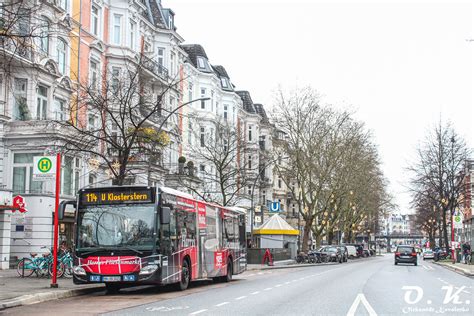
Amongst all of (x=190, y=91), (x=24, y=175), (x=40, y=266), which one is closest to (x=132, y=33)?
(x=24, y=175)

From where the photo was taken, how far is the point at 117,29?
4262cm

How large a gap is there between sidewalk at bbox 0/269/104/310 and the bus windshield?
1.49 metres

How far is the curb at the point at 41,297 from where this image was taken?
15.4 m

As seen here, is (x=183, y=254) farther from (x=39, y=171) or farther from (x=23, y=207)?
(x=23, y=207)

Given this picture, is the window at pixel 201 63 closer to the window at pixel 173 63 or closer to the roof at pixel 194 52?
the roof at pixel 194 52

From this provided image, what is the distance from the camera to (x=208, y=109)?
62.2 metres

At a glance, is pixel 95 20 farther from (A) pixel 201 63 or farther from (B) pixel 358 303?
(B) pixel 358 303

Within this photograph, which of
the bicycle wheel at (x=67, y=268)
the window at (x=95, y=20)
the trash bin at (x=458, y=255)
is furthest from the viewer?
the trash bin at (x=458, y=255)

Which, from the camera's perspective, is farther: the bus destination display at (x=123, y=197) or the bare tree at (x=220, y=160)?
the bare tree at (x=220, y=160)

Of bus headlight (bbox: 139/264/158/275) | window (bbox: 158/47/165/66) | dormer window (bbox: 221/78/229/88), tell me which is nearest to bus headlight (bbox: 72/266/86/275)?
bus headlight (bbox: 139/264/158/275)

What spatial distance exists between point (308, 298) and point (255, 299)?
4.61 feet

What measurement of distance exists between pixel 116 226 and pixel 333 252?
142 feet

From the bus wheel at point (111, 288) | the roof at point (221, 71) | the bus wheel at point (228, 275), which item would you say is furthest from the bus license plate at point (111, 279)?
the roof at point (221, 71)

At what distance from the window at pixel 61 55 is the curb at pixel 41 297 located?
61.0ft
